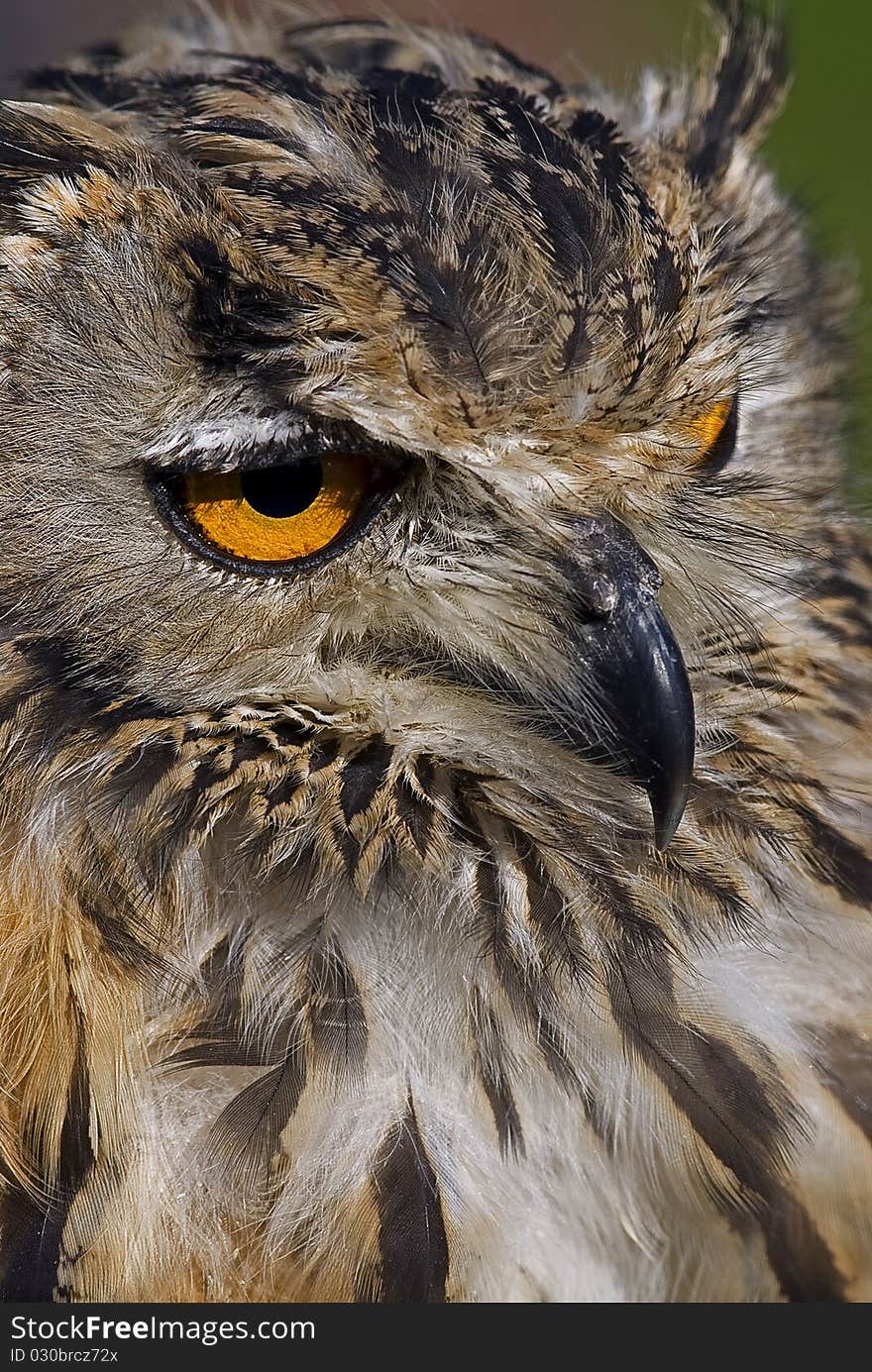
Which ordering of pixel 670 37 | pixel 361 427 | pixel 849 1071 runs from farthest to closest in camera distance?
pixel 670 37 → pixel 849 1071 → pixel 361 427

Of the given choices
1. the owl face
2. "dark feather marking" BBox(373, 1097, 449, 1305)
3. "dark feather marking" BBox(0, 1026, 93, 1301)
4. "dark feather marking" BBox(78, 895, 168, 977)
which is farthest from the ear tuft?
"dark feather marking" BBox(373, 1097, 449, 1305)

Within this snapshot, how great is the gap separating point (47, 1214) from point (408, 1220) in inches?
14.1

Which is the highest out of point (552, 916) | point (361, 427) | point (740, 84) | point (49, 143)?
point (740, 84)

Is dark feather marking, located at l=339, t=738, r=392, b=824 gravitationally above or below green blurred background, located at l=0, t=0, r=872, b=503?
below

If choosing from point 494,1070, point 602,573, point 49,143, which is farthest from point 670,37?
point 494,1070

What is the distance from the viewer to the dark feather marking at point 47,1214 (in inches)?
53.7

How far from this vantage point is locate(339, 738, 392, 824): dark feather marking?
4.47ft

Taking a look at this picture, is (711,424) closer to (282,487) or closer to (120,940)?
(282,487)

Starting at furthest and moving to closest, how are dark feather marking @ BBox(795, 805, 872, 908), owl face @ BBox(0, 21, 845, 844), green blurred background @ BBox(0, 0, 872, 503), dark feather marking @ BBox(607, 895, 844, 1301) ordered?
green blurred background @ BBox(0, 0, 872, 503), dark feather marking @ BBox(795, 805, 872, 908), dark feather marking @ BBox(607, 895, 844, 1301), owl face @ BBox(0, 21, 845, 844)

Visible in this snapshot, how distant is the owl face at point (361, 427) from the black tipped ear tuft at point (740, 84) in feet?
1.49

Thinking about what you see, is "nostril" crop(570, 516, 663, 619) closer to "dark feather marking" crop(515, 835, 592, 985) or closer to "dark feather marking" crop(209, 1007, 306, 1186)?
"dark feather marking" crop(515, 835, 592, 985)

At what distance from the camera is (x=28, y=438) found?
1305 millimetres

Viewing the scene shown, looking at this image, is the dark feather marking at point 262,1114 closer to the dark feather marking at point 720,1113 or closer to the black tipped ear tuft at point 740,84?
the dark feather marking at point 720,1113

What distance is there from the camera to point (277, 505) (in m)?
1.28
